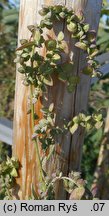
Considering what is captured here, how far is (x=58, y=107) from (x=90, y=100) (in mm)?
2467

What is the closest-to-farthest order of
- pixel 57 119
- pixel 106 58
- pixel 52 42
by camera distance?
pixel 52 42 → pixel 57 119 → pixel 106 58

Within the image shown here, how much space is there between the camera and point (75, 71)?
3.46 feet

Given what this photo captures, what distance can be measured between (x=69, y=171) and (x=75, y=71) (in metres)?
0.32

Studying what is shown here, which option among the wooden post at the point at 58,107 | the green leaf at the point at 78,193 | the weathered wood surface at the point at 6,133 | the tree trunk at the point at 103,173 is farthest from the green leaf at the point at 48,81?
the tree trunk at the point at 103,173

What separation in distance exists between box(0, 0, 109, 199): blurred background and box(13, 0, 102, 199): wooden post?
0.10 meters

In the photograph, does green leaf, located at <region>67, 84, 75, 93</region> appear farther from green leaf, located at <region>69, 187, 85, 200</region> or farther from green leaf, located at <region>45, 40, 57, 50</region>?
green leaf, located at <region>69, 187, 85, 200</region>

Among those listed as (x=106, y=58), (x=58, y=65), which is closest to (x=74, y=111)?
(x=58, y=65)

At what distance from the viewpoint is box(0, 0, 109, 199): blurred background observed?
2.27m

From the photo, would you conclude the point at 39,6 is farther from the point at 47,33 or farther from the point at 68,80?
the point at 68,80

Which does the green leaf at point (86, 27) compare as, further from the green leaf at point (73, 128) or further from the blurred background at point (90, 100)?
the blurred background at point (90, 100)

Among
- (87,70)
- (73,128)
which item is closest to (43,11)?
(87,70)

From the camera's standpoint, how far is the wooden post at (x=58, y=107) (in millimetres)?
1019

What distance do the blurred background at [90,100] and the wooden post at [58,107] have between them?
10cm

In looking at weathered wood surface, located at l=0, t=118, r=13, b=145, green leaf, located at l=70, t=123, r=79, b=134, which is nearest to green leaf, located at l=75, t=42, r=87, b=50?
green leaf, located at l=70, t=123, r=79, b=134
